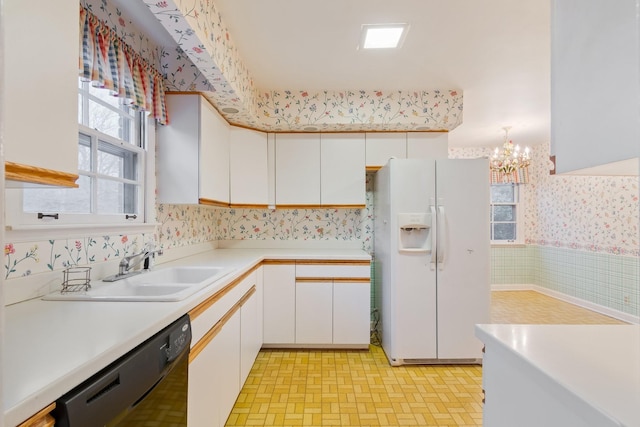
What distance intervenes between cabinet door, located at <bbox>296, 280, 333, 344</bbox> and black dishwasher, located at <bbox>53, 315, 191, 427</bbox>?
166 centimetres

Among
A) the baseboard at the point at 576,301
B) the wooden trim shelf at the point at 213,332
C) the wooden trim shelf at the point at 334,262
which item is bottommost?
the baseboard at the point at 576,301

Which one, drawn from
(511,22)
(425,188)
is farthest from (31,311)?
(511,22)

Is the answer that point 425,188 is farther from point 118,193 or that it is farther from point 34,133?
point 34,133

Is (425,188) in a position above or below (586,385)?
above

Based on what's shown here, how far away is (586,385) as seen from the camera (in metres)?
0.61

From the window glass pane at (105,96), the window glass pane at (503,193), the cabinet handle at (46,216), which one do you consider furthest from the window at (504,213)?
the cabinet handle at (46,216)

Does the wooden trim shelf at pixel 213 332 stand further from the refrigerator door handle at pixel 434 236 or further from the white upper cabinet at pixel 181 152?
the refrigerator door handle at pixel 434 236

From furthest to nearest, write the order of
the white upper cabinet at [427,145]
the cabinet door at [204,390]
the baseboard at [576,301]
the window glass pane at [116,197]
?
the baseboard at [576,301], the white upper cabinet at [427,145], the window glass pane at [116,197], the cabinet door at [204,390]

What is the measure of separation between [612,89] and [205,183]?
7.23 ft

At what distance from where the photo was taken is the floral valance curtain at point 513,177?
497cm

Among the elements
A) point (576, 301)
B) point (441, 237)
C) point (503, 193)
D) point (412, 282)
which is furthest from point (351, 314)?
point (503, 193)

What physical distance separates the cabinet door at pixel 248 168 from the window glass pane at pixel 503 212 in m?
4.18

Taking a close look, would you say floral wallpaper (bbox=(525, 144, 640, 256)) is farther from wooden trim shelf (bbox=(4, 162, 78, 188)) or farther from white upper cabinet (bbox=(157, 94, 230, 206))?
wooden trim shelf (bbox=(4, 162, 78, 188))

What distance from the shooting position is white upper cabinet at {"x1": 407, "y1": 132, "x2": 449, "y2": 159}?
120 inches
